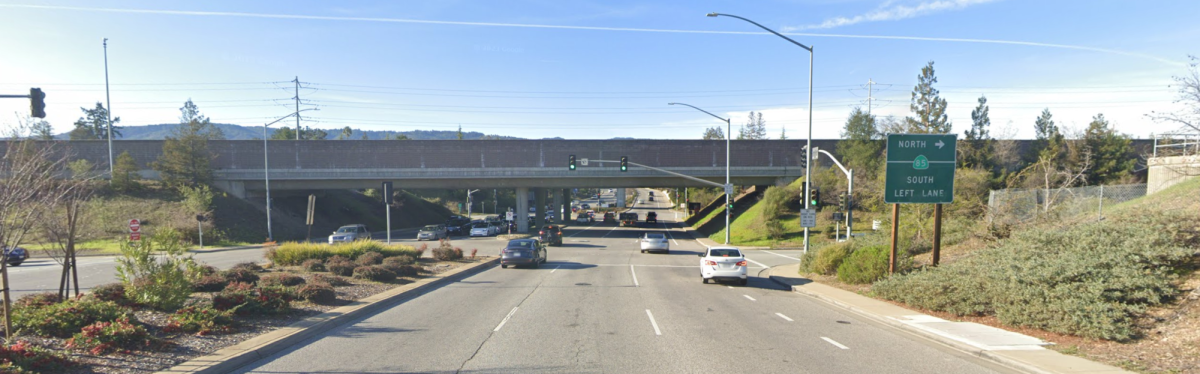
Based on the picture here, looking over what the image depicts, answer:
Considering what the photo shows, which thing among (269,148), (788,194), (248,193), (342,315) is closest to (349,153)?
(269,148)

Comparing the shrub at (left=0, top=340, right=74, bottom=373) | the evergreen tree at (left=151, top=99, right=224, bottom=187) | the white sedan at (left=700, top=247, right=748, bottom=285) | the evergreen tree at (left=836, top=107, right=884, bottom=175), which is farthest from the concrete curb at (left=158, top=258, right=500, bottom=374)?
the evergreen tree at (left=151, top=99, right=224, bottom=187)

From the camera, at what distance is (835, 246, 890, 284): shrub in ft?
59.5

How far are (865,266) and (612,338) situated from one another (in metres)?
11.2

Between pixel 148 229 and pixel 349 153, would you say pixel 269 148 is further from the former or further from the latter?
pixel 148 229

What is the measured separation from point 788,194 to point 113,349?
163 feet

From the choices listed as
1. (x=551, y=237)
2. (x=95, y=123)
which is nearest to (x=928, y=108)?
(x=551, y=237)

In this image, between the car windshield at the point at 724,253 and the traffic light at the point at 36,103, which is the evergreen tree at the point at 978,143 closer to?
the car windshield at the point at 724,253

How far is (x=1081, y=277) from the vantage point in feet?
35.1

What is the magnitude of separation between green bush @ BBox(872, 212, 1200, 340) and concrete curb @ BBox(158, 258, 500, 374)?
12.6 meters

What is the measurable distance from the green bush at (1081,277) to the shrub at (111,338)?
14.4 m

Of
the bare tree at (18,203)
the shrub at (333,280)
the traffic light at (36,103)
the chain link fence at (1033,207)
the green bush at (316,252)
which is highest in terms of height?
the traffic light at (36,103)

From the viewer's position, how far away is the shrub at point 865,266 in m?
18.1

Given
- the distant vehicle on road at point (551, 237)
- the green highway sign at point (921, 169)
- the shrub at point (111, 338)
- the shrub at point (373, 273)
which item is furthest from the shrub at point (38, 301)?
the distant vehicle on road at point (551, 237)

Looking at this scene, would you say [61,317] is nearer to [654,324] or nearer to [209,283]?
[209,283]
